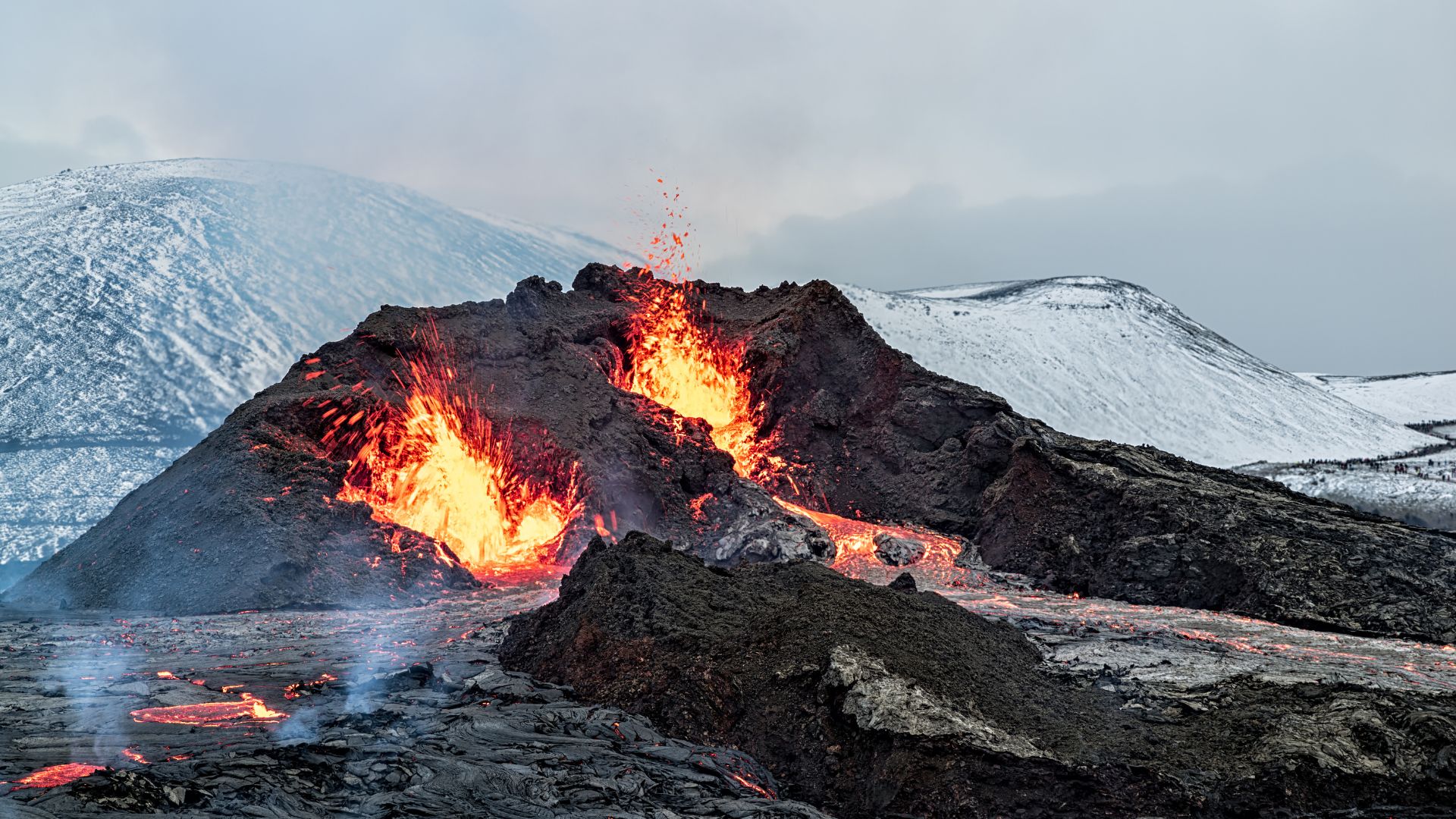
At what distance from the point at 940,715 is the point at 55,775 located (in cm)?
607

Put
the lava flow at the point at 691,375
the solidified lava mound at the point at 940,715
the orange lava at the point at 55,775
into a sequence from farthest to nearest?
the lava flow at the point at 691,375 → the solidified lava mound at the point at 940,715 → the orange lava at the point at 55,775

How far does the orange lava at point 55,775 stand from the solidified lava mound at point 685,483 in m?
A: 8.75

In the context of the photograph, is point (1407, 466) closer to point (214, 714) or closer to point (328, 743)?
point (328, 743)

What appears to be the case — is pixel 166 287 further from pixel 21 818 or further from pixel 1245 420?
pixel 1245 420

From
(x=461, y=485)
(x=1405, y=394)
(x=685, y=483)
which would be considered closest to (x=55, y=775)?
(x=461, y=485)

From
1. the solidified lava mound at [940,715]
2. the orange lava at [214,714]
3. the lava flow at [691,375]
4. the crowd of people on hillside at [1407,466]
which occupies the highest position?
the lava flow at [691,375]

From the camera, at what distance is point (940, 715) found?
760 cm

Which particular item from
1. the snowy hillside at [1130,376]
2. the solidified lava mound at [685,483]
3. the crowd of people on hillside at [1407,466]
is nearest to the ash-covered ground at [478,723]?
the solidified lava mound at [685,483]

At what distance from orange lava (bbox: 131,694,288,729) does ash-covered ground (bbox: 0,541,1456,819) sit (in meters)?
0.06

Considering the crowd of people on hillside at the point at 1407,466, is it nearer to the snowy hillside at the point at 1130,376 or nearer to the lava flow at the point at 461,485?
the snowy hillside at the point at 1130,376

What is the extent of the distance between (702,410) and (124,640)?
A: 14958 millimetres

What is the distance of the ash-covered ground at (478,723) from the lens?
19.6ft

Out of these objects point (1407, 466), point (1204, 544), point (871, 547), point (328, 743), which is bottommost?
point (1407, 466)

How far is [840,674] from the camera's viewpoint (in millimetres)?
8195
